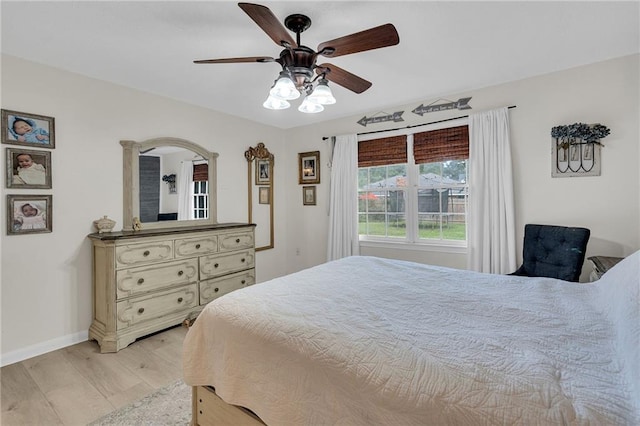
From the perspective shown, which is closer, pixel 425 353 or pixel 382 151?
pixel 425 353

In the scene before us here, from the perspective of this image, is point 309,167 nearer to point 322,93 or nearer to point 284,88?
point 322,93

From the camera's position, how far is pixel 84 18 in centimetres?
195

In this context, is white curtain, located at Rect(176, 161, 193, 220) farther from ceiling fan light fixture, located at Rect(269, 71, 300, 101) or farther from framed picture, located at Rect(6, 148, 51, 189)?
ceiling fan light fixture, located at Rect(269, 71, 300, 101)

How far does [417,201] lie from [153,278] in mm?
3026

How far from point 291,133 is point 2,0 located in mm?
3326

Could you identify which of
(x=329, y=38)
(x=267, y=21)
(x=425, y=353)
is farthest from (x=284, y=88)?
(x=425, y=353)

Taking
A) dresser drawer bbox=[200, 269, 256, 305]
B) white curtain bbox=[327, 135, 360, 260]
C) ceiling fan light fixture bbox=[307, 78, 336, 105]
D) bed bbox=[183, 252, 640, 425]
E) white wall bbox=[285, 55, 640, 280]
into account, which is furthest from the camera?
white curtain bbox=[327, 135, 360, 260]

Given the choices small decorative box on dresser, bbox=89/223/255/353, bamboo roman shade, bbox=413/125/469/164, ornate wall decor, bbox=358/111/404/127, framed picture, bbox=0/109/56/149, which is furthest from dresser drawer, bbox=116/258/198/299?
bamboo roman shade, bbox=413/125/469/164

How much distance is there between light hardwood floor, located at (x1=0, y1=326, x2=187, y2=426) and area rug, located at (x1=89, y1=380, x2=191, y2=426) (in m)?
0.08

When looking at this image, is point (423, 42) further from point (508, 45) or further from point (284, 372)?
point (284, 372)

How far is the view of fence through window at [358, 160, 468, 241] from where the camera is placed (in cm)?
350

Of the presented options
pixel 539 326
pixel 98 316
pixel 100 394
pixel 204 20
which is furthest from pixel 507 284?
pixel 98 316

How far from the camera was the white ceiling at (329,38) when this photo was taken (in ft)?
6.09

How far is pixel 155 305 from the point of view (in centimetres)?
288
